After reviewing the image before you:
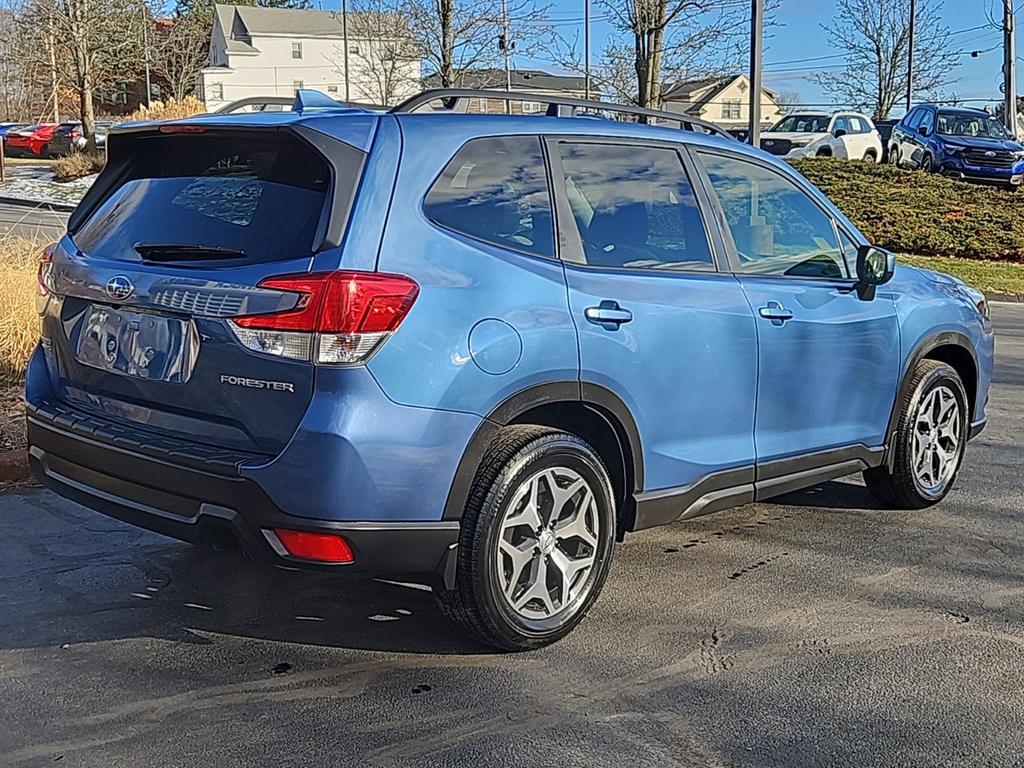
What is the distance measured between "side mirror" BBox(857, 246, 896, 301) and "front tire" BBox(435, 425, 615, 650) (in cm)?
179

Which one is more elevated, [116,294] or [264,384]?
[116,294]

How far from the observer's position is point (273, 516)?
3584 millimetres

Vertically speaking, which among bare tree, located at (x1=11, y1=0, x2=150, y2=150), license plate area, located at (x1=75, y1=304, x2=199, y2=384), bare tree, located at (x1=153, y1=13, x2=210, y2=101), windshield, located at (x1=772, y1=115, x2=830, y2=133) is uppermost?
bare tree, located at (x1=153, y1=13, x2=210, y2=101)

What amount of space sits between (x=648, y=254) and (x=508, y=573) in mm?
1374

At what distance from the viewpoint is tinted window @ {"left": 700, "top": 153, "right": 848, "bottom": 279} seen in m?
4.91

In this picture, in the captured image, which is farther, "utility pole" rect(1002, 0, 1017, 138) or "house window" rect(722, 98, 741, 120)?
"house window" rect(722, 98, 741, 120)

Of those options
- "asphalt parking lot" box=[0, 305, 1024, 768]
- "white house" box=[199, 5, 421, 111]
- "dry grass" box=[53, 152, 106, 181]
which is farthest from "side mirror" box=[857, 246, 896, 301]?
"white house" box=[199, 5, 421, 111]

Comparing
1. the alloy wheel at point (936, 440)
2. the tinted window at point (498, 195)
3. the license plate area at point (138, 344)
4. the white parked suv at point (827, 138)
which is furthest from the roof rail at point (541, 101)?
the white parked suv at point (827, 138)

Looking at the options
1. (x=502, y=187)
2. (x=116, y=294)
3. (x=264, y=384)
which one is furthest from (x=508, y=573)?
(x=116, y=294)

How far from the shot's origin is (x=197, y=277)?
376 centimetres

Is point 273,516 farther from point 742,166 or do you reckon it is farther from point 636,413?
point 742,166

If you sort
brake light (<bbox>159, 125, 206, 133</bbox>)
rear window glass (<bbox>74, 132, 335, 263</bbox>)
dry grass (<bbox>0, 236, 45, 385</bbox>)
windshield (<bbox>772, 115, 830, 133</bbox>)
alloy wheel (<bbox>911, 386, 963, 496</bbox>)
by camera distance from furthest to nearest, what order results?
windshield (<bbox>772, 115, 830, 133</bbox>)
dry grass (<bbox>0, 236, 45, 385</bbox>)
alloy wheel (<bbox>911, 386, 963, 496</bbox>)
brake light (<bbox>159, 125, 206, 133</bbox>)
rear window glass (<bbox>74, 132, 335, 263</bbox>)

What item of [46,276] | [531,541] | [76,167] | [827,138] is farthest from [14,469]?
[76,167]

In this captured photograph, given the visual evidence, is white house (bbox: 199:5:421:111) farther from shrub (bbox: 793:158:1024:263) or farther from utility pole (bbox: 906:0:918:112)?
shrub (bbox: 793:158:1024:263)
